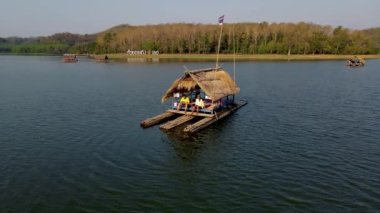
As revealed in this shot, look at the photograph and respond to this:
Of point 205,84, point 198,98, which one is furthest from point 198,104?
point 205,84

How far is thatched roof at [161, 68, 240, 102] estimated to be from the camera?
38312 mm

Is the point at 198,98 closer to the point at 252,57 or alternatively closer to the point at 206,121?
the point at 206,121

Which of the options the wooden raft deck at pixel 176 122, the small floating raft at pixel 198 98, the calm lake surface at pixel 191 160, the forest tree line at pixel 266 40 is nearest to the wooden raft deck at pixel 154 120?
the small floating raft at pixel 198 98

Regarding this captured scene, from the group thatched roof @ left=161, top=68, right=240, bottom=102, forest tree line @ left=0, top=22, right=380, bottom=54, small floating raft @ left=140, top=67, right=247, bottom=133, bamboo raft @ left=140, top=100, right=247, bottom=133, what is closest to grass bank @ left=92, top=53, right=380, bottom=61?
forest tree line @ left=0, top=22, right=380, bottom=54

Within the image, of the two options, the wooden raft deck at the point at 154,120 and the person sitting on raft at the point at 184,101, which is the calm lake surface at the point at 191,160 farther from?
the person sitting on raft at the point at 184,101

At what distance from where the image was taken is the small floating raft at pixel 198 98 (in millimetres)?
36875

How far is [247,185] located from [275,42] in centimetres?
15234

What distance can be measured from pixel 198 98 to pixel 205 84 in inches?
68.8

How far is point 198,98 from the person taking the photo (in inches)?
1544

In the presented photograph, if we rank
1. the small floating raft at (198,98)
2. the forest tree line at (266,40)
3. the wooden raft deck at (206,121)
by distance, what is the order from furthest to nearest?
the forest tree line at (266,40), the small floating raft at (198,98), the wooden raft deck at (206,121)

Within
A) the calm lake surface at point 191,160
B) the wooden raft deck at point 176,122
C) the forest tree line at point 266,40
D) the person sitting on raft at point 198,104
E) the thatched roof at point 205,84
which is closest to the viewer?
the calm lake surface at point 191,160

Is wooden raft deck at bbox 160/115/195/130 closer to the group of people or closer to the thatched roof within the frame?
the group of people

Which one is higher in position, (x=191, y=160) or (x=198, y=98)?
(x=198, y=98)

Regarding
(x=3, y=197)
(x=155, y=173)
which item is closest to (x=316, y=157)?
(x=155, y=173)
